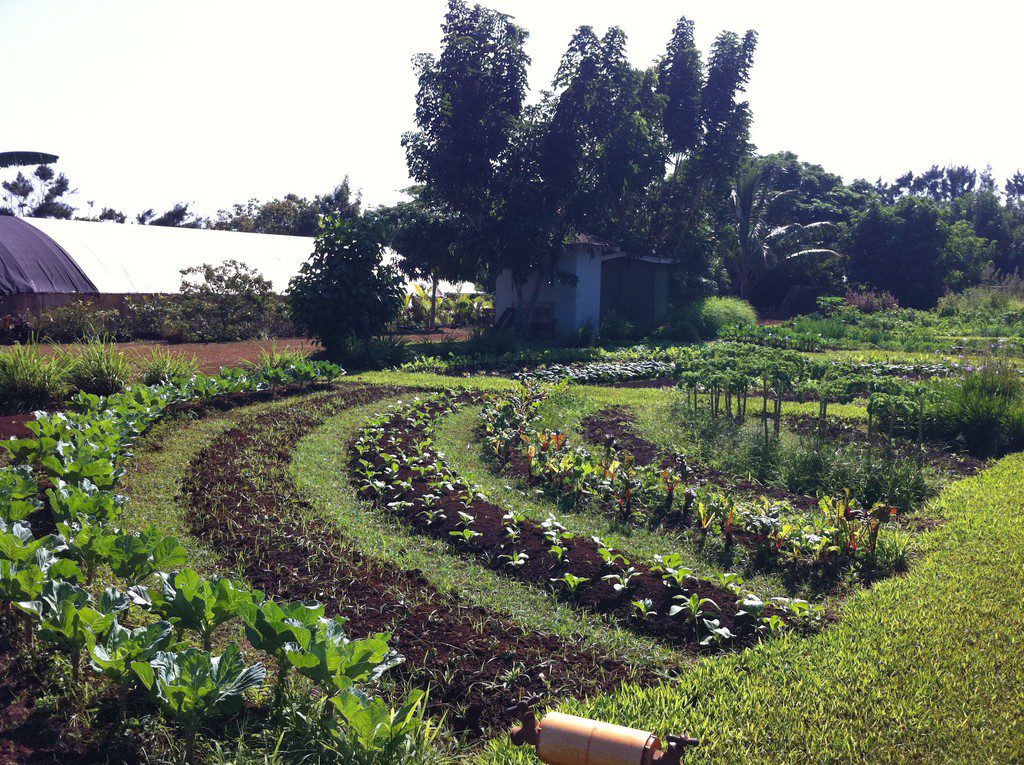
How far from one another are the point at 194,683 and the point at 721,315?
78.8 feet

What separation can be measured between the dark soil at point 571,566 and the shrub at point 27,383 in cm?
584

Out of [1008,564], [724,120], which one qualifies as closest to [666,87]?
[724,120]

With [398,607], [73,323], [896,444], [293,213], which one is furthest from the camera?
[293,213]

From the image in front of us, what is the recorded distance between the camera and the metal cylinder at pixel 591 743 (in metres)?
2.35

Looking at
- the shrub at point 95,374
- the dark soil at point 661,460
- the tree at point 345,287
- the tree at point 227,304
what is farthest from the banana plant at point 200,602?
the tree at point 227,304

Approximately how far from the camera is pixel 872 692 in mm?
3787

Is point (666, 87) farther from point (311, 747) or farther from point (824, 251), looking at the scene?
point (311, 747)

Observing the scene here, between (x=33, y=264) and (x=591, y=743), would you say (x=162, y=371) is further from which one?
(x=33, y=264)

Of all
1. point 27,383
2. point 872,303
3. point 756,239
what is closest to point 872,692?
point 27,383

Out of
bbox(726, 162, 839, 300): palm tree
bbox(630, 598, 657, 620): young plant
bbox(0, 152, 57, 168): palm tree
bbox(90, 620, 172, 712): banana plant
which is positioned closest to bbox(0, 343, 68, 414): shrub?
bbox(90, 620, 172, 712): banana plant

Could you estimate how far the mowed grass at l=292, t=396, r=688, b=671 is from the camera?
4.46m

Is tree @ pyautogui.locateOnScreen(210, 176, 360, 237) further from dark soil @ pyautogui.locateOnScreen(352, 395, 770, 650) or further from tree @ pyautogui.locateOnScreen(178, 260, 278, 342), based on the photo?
dark soil @ pyautogui.locateOnScreen(352, 395, 770, 650)

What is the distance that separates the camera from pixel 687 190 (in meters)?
28.5

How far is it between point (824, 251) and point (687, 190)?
29.8 feet
